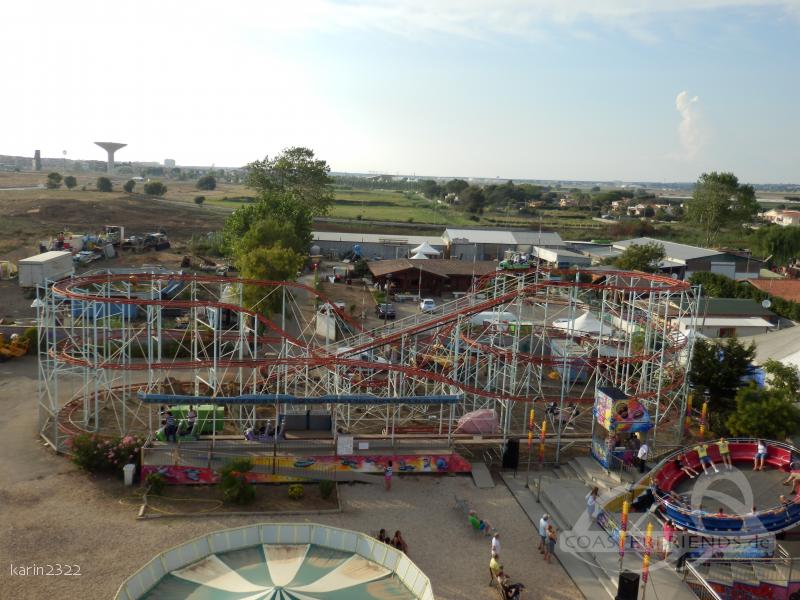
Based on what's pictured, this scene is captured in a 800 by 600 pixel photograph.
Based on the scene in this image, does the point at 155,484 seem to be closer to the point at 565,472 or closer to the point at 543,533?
the point at 543,533

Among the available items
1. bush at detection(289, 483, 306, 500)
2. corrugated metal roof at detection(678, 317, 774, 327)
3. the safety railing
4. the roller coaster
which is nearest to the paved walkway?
the safety railing

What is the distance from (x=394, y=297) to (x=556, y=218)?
7852cm

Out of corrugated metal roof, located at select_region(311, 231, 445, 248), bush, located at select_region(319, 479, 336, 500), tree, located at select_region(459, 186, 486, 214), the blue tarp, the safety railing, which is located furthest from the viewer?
tree, located at select_region(459, 186, 486, 214)

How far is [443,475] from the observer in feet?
64.3

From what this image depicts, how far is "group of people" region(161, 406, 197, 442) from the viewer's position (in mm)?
19109

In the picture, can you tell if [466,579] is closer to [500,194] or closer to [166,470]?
[166,470]

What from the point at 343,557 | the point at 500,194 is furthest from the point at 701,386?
the point at 500,194

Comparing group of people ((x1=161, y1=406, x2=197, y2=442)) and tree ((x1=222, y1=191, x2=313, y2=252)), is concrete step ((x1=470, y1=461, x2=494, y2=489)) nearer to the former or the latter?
group of people ((x1=161, y1=406, x2=197, y2=442))

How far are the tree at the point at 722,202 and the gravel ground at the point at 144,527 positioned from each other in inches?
2614

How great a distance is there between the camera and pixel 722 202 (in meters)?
73.4

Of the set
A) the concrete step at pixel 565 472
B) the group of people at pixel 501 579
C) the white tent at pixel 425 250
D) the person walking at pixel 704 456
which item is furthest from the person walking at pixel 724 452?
the white tent at pixel 425 250

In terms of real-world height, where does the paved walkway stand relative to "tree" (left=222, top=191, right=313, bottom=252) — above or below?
below

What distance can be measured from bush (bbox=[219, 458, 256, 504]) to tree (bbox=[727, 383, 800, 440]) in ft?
50.2

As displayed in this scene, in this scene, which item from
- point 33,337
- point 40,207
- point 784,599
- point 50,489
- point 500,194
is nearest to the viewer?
point 784,599
